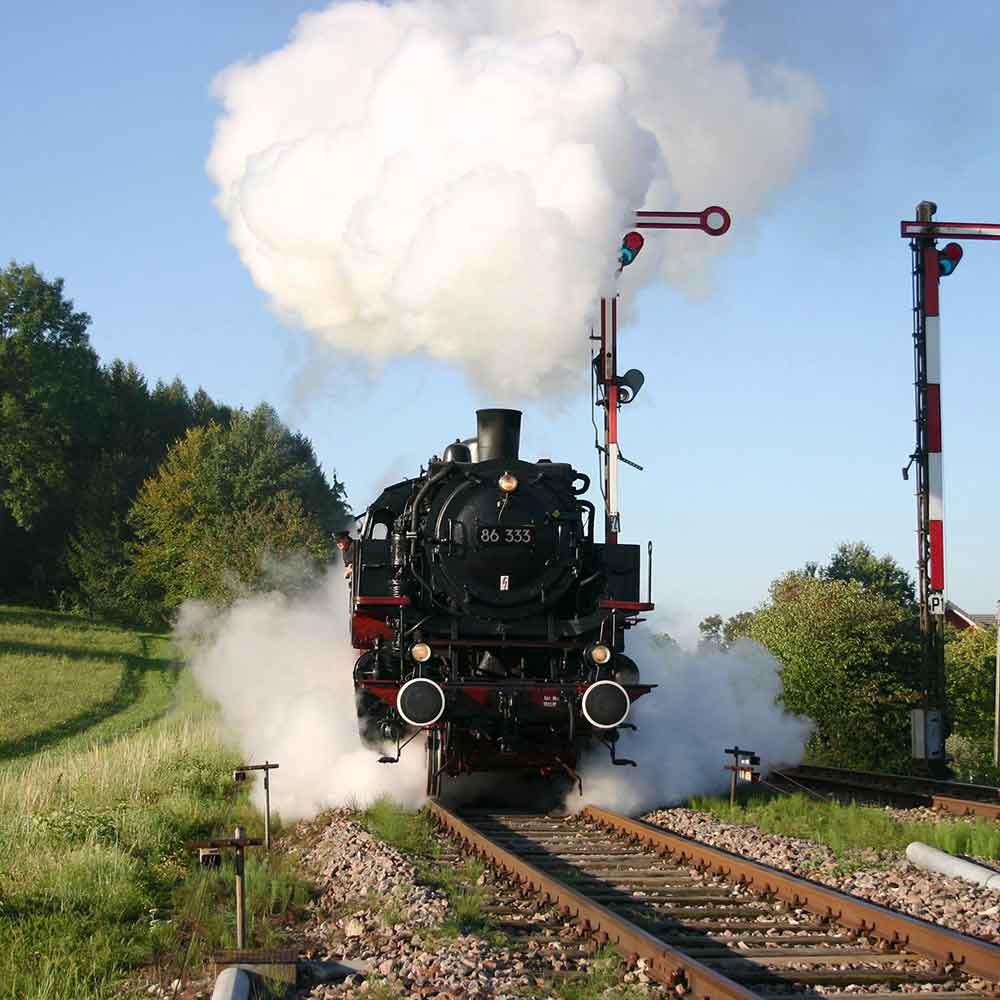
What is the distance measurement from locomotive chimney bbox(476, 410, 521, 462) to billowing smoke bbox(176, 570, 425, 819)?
270 cm

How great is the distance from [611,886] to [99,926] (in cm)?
296

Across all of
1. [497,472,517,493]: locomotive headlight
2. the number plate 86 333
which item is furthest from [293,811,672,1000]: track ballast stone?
[497,472,517,493]: locomotive headlight

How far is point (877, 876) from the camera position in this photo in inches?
304

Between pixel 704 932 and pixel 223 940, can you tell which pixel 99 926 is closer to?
pixel 223 940

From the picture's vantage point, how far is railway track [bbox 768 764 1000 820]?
11.6 m

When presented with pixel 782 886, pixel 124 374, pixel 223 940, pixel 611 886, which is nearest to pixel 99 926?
pixel 223 940

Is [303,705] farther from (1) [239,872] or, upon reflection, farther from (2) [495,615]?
(1) [239,872]

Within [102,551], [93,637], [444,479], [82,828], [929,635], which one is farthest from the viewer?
[102,551]

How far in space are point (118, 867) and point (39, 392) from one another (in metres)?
54.1

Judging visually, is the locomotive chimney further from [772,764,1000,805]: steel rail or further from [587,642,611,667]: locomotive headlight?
[772,764,1000,805]: steel rail

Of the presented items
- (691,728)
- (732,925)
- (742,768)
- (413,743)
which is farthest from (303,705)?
(732,925)

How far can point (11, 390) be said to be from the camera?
5881cm

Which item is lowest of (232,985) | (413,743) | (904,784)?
(904,784)

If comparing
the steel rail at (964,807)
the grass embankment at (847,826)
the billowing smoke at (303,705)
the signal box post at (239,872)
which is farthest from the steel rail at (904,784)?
the signal box post at (239,872)
